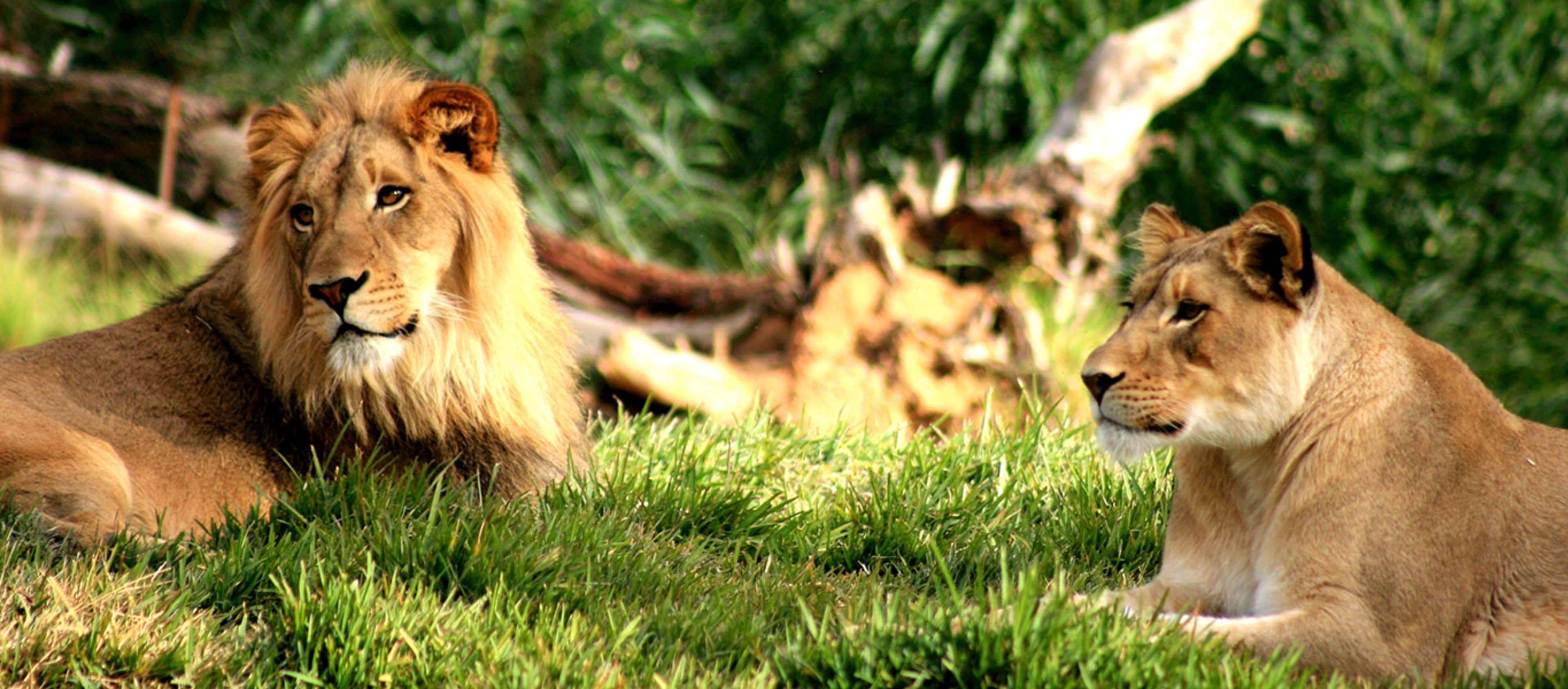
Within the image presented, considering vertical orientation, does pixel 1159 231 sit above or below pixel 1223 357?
above

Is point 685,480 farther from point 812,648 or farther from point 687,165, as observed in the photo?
point 687,165

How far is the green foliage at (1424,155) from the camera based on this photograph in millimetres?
10953

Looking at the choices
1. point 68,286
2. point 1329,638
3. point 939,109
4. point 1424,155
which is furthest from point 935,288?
point 68,286

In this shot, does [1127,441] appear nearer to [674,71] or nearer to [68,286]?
[68,286]

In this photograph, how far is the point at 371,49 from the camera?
Answer: 11539 mm

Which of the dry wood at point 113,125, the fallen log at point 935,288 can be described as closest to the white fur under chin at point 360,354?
the fallen log at point 935,288

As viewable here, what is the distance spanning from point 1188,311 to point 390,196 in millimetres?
2319

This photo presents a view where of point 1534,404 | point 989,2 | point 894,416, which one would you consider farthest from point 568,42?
point 1534,404

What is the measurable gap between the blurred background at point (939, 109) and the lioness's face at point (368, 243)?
5.68 m

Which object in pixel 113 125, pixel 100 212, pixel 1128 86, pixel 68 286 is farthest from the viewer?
pixel 113 125

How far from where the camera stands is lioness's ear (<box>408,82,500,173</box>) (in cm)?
452

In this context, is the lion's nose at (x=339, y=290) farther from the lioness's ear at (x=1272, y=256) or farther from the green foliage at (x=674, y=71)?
the green foliage at (x=674, y=71)

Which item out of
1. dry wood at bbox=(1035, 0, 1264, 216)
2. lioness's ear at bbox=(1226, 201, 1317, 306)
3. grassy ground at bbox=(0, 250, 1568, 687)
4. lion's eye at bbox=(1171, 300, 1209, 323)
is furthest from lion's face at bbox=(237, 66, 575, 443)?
dry wood at bbox=(1035, 0, 1264, 216)

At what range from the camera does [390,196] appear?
4.41 metres
